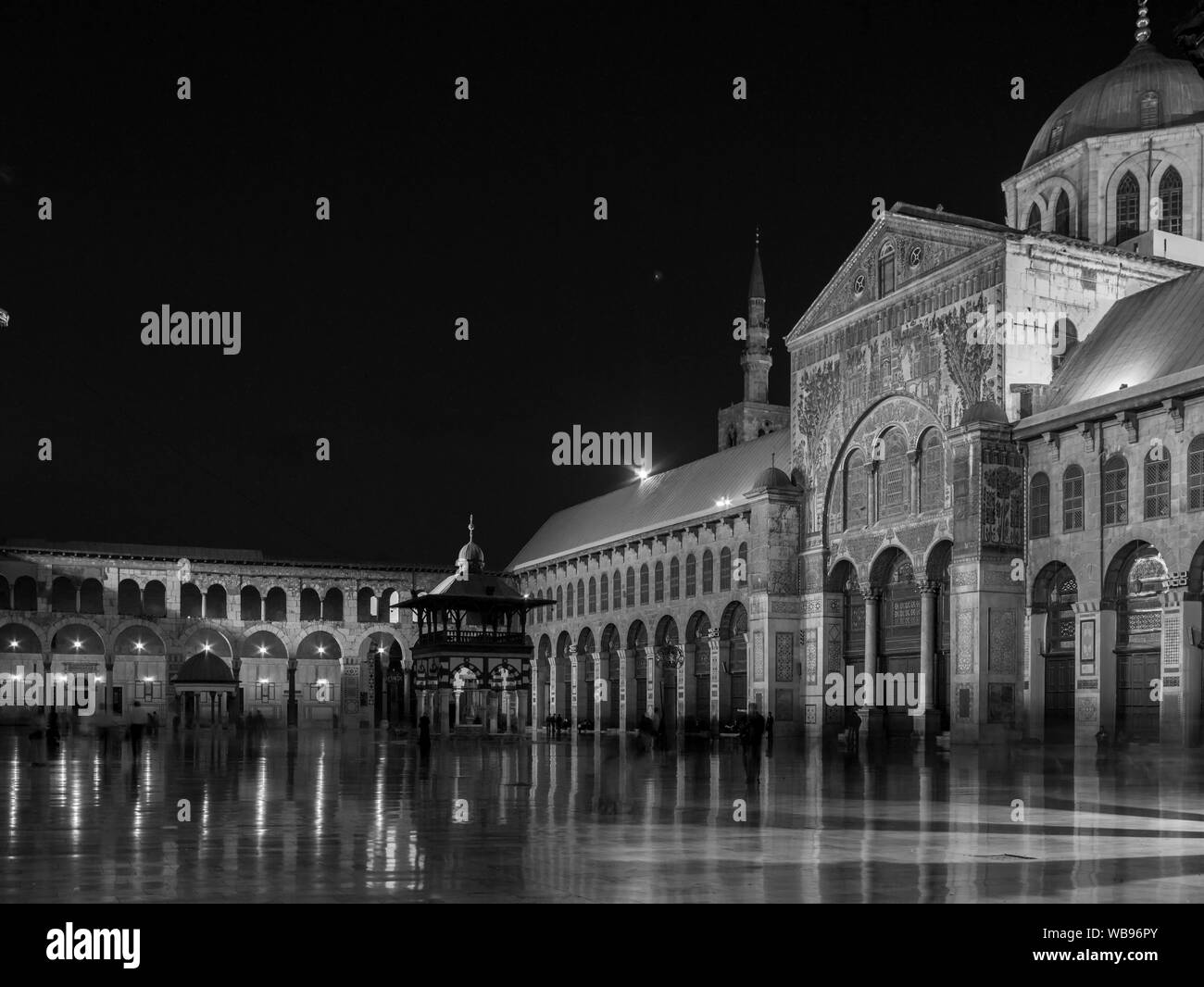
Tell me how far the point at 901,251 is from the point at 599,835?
34.2 metres

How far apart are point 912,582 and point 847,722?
6120 millimetres

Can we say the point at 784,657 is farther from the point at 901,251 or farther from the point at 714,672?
the point at 901,251

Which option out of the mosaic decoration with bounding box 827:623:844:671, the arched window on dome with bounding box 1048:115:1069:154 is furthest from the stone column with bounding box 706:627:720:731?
the arched window on dome with bounding box 1048:115:1069:154

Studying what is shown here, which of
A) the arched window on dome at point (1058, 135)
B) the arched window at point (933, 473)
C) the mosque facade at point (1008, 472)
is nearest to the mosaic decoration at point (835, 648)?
the mosque facade at point (1008, 472)

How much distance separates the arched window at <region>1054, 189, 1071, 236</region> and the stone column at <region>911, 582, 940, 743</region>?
1338 centimetres

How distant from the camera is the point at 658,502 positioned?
72062 millimetres

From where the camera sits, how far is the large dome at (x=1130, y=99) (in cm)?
4741

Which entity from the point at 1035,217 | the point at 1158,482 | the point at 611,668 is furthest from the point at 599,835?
the point at 611,668

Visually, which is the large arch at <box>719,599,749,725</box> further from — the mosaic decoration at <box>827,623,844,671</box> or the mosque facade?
the mosaic decoration at <box>827,623,844,671</box>

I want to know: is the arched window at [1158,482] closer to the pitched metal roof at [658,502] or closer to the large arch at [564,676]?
the pitched metal roof at [658,502]

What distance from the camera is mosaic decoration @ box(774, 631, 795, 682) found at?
5153 cm

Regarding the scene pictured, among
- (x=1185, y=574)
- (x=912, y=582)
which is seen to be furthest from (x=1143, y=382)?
(x=912, y=582)
